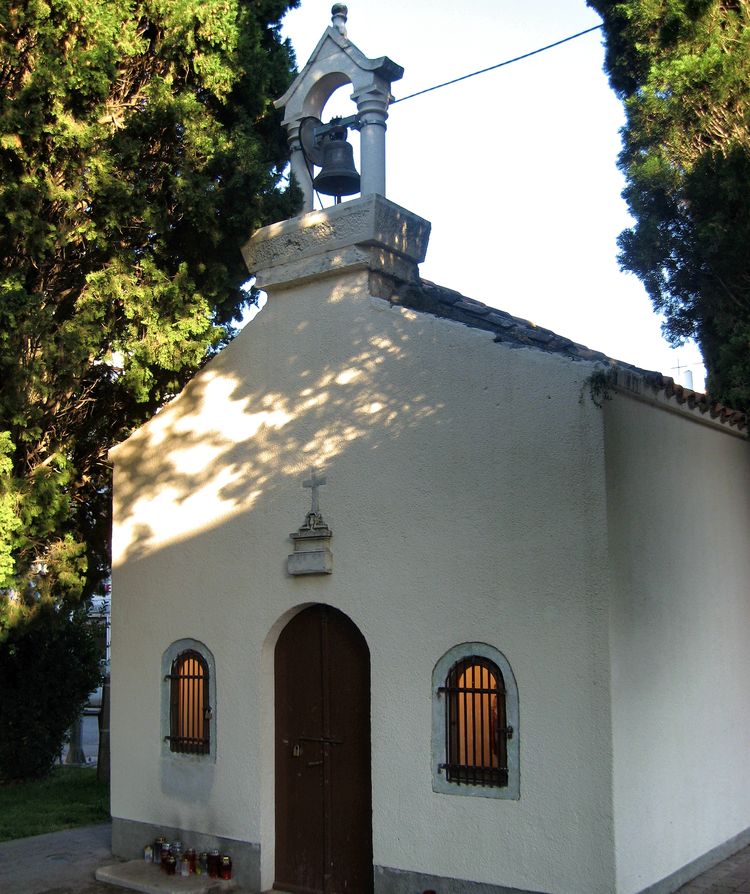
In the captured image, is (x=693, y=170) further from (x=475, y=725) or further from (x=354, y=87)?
(x=475, y=725)

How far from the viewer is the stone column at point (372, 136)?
27.9 ft

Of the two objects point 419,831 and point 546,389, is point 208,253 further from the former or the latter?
point 419,831

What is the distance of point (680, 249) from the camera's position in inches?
403

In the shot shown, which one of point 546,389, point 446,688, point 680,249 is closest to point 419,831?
point 446,688

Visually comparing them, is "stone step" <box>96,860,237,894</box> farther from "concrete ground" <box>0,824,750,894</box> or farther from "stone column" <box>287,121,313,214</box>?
"stone column" <box>287,121,313,214</box>

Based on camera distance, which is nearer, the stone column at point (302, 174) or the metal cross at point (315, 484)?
the metal cross at point (315, 484)

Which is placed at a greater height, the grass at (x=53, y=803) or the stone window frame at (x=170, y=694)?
the stone window frame at (x=170, y=694)

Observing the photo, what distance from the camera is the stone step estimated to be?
25.7 feet

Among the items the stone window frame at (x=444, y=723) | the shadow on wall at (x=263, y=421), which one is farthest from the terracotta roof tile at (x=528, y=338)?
the stone window frame at (x=444, y=723)

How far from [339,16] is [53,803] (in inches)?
369

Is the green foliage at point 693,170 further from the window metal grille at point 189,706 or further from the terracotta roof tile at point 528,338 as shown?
the window metal grille at point 189,706

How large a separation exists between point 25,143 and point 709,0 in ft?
21.3

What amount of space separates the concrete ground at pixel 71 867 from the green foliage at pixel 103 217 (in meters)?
2.12

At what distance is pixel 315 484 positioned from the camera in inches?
315
